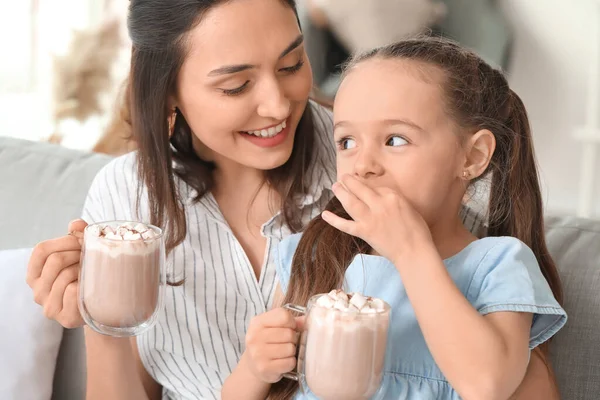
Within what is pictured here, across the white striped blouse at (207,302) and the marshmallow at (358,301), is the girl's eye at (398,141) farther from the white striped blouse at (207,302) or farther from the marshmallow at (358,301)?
the white striped blouse at (207,302)

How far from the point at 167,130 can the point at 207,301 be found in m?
0.40

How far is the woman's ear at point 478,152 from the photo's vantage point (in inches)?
62.5


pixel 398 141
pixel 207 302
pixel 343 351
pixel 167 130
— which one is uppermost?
pixel 398 141

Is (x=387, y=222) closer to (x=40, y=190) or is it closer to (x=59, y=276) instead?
(x=59, y=276)

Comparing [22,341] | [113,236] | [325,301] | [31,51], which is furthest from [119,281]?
[31,51]

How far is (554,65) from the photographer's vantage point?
148 inches

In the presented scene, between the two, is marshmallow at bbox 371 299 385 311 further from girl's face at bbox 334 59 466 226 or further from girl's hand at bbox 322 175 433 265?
girl's face at bbox 334 59 466 226

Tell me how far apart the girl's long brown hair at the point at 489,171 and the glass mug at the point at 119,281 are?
301 millimetres

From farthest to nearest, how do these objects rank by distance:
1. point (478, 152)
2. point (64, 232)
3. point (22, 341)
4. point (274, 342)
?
point (64, 232) < point (22, 341) < point (478, 152) < point (274, 342)

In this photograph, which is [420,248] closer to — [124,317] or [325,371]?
[325,371]

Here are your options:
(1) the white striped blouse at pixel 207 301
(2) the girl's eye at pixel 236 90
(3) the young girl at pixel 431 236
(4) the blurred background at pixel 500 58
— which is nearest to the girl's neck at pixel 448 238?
(3) the young girl at pixel 431 236

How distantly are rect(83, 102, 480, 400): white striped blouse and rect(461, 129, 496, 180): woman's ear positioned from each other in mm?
348

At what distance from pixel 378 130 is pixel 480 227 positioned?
0.51m

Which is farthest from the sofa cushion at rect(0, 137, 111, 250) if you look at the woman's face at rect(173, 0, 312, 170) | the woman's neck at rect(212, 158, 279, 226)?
the woman's face at rect(173, 0, 312, 170)
